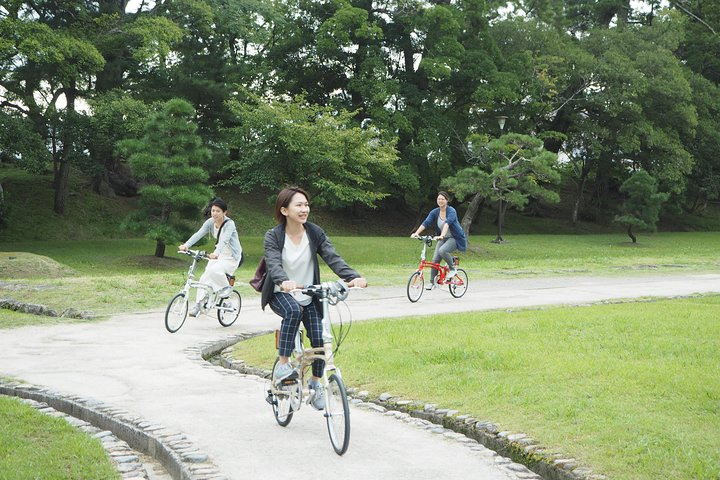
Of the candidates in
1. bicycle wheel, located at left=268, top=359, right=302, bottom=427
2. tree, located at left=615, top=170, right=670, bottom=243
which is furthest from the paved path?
tree, located at left=615, top=170, right=670, bottom=243

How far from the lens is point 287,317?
5.40 meters

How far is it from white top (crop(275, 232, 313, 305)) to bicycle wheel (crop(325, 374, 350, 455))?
720 millimetres

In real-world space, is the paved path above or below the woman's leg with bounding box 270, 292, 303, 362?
below

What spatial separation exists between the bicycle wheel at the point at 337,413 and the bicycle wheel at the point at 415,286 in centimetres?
859

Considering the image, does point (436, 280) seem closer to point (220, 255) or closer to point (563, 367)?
point (220, 255)

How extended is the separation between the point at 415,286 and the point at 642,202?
82.3 feet

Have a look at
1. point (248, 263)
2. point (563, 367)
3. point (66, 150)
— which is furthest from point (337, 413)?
point (66, 150)

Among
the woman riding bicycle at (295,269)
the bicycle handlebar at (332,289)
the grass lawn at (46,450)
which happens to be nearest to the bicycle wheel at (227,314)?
the grass lawn at (46,450)

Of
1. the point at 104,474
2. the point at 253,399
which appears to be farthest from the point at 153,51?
the point at 104,474

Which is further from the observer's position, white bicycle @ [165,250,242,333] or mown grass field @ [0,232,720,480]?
white bicycle @ [165,250,242,333]

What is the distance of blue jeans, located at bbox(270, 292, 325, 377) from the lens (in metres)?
5.38

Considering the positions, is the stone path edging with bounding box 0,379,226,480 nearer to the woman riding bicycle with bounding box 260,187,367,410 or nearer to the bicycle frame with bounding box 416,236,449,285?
the woman riding bicycle with bounding box 260,187,367,410

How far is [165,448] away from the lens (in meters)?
5.01

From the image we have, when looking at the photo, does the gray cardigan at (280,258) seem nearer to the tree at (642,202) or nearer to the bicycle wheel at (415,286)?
the bicycle wheel at (415,286)
